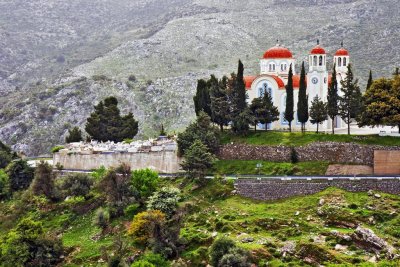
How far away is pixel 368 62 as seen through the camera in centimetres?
12206

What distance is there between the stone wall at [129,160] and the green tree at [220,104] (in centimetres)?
743

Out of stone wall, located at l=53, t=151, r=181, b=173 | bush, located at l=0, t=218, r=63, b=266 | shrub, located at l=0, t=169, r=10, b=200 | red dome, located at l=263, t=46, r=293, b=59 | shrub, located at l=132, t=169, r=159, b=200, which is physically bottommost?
bush, located at l=0, t=218, r=63, b=266

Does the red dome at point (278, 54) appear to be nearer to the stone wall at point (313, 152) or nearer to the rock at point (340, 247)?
the stone wall at point (313, 152)

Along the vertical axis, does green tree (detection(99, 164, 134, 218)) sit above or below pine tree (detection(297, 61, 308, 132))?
below

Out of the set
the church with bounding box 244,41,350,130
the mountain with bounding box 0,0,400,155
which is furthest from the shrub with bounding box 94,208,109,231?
the mountain with bounding box 0,0,400,155

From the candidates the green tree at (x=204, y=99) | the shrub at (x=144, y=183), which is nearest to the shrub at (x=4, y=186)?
the shrub at (x=144, y=183)

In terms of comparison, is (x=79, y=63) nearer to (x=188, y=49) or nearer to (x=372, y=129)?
(x=188, y=49)

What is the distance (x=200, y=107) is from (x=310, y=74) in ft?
44.5

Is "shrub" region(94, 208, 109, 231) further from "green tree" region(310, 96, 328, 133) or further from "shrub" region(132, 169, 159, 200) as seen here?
"green tree" region(310, 96, 328, 133)

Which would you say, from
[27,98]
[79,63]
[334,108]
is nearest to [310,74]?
[334,108]

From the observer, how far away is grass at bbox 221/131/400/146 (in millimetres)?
54125

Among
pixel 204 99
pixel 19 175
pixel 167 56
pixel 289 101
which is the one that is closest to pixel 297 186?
pixel 289 101

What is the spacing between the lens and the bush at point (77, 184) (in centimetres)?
5759

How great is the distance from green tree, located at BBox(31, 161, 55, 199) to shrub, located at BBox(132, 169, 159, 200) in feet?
35.2
